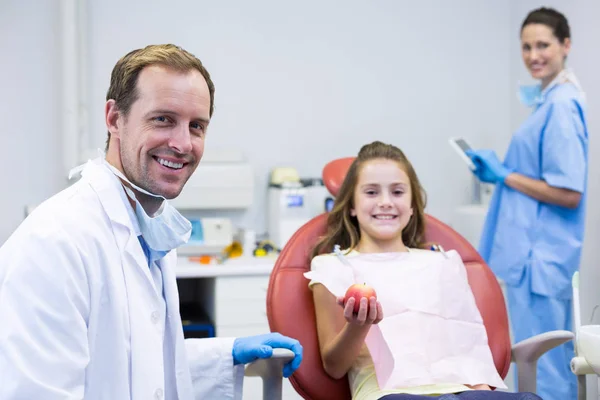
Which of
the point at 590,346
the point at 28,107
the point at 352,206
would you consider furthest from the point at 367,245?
the point at 28,107

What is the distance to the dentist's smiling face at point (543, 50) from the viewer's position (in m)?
2.67

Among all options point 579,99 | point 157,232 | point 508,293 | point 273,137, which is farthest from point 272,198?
point 157,232

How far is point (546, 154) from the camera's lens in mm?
2633

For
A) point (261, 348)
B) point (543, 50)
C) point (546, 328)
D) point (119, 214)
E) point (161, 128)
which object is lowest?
point (546, 328)

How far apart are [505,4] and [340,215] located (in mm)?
2060

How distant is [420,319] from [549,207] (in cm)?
91

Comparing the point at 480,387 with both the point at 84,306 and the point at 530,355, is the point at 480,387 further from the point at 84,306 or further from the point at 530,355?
the point at 84,306

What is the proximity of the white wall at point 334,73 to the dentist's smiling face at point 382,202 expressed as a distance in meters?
1.44

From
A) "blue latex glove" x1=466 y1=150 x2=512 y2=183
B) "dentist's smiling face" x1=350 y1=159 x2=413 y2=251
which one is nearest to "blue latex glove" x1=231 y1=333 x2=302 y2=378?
"dentist's smiling face" x1=350 y1=159 x2=413 y2=251

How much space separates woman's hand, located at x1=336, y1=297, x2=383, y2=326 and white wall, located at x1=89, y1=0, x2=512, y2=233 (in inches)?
75.6

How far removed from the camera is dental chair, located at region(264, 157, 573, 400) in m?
1.96

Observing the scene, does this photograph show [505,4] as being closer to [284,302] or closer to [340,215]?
[340,215]

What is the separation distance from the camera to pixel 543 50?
269cm

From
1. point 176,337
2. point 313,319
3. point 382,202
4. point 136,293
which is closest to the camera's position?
point 136,293
